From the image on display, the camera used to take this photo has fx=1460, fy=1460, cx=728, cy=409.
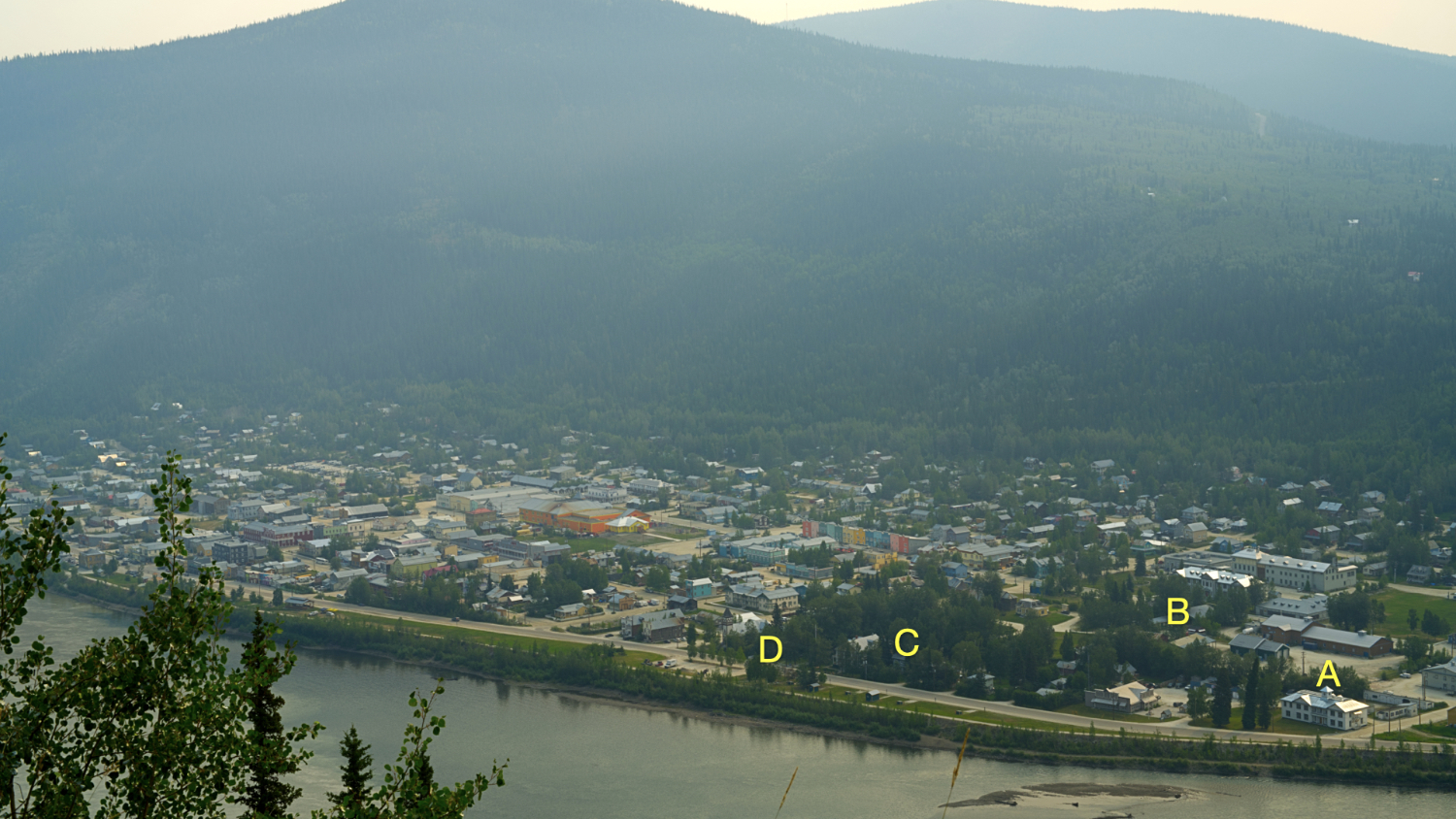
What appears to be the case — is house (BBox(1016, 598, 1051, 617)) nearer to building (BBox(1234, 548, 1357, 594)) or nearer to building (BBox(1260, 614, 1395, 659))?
building (BBox(1260, 614, 1395, 659))

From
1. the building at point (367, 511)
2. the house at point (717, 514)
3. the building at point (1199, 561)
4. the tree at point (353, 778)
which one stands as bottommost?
the tree at point (353, 778)

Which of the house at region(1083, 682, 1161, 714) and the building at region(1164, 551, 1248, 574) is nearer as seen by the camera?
the house at region(1083, 682, 1161, 714)

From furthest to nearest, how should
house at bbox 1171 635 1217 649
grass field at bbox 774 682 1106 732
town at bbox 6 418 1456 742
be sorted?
1. house at bbox 1171 635 1217 649
2. town at bbox 6 418 1456 742
3. grass field at bbox 774 682 1106 732

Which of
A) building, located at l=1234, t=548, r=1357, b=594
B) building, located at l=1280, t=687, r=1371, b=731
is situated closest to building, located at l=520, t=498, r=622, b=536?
building, located at l=1234, t=548, r=1357, b=594

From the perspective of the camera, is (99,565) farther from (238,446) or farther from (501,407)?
(501,407)

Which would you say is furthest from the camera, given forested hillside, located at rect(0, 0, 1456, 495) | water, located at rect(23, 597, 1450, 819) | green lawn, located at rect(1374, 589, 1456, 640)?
forested hillside, located at rect(0, 0, 1456, 495)

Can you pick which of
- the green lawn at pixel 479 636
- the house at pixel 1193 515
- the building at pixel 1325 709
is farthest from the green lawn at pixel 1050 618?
the house at pixel 1193 515

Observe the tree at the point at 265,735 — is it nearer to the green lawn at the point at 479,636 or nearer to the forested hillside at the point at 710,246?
the green lawn at the point at 479,636
